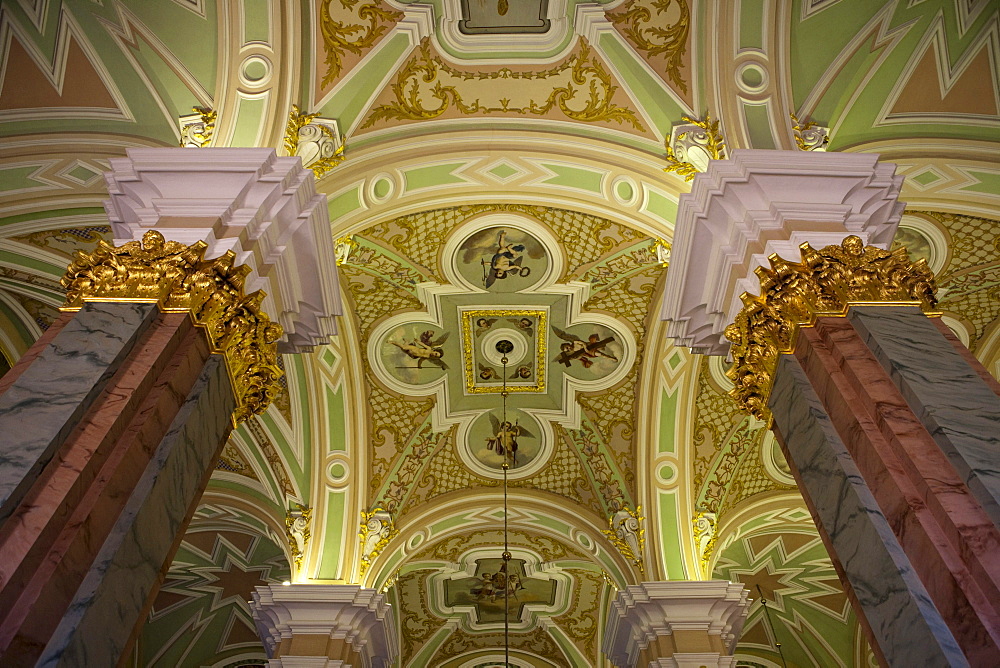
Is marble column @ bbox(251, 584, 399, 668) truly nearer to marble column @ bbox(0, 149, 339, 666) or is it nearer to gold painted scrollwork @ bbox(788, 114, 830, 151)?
marble column @ bbox(0, 149, 339, 666)

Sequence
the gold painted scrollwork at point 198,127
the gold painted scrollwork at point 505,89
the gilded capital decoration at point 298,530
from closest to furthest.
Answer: the gold painted scrollwork at point 198,127, the gold painted scrollwork at point 505,89, the gilded capital decoration at point 298,530

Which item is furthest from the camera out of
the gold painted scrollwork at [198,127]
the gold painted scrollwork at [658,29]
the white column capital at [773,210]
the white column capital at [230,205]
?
the gold painted scrollwork at [658,29]

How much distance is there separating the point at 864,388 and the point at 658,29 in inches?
150

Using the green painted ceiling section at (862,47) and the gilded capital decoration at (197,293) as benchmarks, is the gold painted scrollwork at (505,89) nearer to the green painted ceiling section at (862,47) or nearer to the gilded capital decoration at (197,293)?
the green painted ceiling section at (862,47)

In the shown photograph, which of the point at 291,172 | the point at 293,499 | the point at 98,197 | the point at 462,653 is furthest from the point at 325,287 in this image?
the point at 462,653

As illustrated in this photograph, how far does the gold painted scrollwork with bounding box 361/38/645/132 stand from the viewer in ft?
22.9

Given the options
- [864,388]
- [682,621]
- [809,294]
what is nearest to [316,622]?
[682,621]

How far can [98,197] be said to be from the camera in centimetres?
742

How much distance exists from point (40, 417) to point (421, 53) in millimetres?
4511

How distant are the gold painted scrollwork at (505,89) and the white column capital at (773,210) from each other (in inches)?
62.6

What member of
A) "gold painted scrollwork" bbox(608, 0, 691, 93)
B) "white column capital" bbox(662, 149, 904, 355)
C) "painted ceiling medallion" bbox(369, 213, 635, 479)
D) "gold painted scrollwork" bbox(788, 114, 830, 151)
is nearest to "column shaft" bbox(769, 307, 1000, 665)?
"white column capital" bbox(662, 149, 904, 355)

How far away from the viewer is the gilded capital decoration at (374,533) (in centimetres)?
950

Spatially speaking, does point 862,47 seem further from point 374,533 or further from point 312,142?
point 374,533

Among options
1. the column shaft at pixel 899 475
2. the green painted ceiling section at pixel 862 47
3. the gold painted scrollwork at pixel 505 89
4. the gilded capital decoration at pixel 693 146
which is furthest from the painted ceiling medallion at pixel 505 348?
the column shaft at pixel 899 475
